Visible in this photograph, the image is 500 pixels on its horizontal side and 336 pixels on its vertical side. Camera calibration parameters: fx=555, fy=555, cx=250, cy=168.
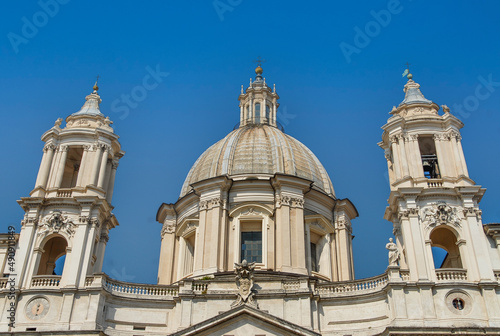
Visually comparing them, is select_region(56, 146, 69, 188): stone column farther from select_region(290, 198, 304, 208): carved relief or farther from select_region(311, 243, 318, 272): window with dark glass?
select_region(311, 243, 318, 272): window with dark glass

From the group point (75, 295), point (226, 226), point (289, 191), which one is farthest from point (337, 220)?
point (75, 295)

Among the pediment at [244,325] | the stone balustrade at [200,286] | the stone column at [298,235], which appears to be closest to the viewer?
the pediment at [244,325]

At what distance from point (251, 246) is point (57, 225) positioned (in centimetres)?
1169

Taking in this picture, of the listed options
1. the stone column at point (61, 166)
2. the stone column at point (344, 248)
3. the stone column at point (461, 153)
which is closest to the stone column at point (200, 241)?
the stone column at point (61, 166)

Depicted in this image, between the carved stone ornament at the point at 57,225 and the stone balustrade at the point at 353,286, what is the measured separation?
13.6 meters

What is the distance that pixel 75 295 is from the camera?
1086 inches

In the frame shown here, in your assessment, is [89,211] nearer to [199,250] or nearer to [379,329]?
[199,250]

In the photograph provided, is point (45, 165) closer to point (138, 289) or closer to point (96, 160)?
point (96, 160)

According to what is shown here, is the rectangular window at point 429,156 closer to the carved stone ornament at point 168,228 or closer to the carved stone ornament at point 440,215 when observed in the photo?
the carved stone ornament at point 440,215

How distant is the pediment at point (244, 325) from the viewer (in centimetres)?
2564

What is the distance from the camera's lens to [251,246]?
114ft

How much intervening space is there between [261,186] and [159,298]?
414 inches

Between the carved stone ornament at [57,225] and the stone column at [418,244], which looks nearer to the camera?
the stone column at [418,244]

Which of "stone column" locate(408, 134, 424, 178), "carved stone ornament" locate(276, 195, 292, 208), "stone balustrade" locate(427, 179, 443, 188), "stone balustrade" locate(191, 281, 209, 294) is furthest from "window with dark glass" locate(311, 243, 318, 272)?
"stone balustrade" locate(427, 179, 443, 188)
